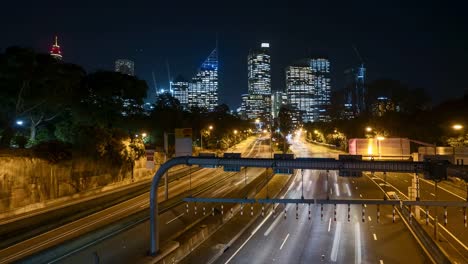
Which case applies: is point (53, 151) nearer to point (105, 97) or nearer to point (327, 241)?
point (105, 97)

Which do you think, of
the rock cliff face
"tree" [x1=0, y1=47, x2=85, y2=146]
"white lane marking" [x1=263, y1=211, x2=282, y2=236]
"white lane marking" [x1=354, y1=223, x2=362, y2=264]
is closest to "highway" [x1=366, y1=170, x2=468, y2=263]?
"white lane marking" [x1=354, y1=223, x2=362, y2=264]

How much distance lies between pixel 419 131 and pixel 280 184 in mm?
32797

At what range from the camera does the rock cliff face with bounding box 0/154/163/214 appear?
107 ft

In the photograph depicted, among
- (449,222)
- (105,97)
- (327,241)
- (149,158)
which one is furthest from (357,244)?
(105,97)

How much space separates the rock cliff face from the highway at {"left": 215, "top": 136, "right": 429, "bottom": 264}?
66.9 ft

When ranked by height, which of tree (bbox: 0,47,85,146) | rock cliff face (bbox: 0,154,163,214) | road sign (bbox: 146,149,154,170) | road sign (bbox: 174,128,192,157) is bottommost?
rock cliff face (bbox: 0,154,163,214)

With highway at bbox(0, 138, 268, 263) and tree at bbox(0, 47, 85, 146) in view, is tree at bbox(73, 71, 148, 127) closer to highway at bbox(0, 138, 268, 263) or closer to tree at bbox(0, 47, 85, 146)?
tree at bbox(0, 47, 85, 146)

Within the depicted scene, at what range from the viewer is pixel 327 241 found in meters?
27.3

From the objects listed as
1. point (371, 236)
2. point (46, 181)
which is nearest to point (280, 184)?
point (371, 236)

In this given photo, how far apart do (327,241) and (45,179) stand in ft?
89.4

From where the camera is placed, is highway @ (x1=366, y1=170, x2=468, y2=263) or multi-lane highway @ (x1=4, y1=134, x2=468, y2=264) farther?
highway @ (x1=366, y1=170, x2=468, y2=263)

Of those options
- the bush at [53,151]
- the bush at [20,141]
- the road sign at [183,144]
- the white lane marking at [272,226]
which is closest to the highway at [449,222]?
the white lane marking at [272,226]

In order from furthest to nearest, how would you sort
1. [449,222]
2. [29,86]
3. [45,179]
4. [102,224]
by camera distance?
[29,86] → [45,179] → [449,222] → [102,224]

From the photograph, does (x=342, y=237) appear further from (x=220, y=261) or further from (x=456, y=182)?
(x=456, y=182)
